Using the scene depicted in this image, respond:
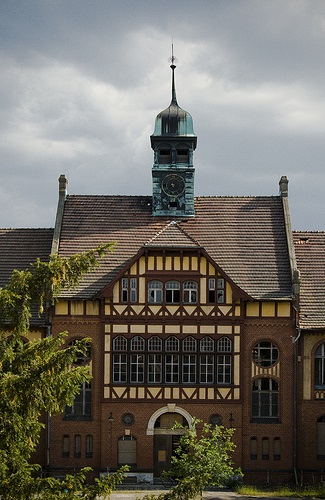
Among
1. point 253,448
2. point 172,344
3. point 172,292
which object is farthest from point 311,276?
point 253,448

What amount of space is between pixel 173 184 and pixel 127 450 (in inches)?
571

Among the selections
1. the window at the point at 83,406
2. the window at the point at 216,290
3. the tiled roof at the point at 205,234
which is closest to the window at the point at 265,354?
the tiled roof at the point at 205,234

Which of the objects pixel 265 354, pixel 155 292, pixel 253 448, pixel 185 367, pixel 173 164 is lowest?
pixel 253 448

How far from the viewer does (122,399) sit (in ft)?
136

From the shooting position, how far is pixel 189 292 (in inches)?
1636

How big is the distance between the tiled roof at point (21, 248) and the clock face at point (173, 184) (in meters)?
6.71

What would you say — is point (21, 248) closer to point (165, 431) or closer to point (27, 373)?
point (165, 431)

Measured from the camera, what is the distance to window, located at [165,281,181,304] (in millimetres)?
41469

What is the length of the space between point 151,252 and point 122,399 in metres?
7.27

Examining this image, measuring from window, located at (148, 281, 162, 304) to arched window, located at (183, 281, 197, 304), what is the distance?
1218 millimetres

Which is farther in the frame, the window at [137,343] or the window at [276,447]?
the window at [137,343]

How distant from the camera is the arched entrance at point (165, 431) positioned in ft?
135

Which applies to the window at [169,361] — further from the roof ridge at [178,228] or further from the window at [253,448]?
the roof ridge at [178,228]

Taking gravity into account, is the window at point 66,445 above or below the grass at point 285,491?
above
